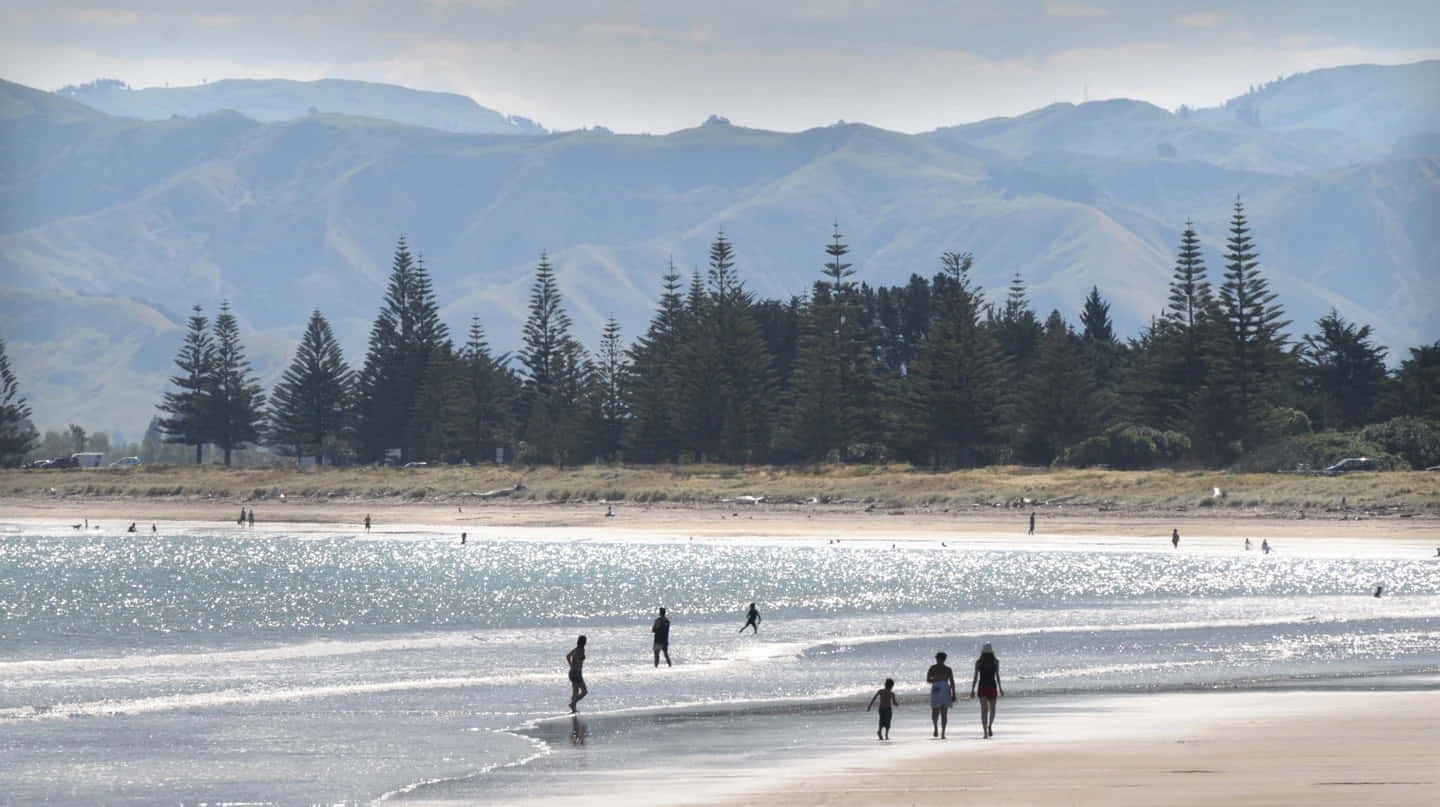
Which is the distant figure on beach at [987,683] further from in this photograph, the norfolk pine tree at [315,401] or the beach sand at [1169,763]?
the norfolk pine tree at [315,401]

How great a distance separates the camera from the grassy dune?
66.1 metres

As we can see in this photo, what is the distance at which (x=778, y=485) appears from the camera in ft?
264

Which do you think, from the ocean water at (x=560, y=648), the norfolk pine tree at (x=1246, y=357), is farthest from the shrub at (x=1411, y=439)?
the ocean water at (x=560, y=648)

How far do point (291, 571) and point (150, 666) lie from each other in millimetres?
25576

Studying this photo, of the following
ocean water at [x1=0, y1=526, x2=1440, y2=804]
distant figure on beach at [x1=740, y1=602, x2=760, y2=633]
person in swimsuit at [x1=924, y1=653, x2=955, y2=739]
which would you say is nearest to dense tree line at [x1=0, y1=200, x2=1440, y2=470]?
ocean water at [x1=0, y1=526, x2=1440, y2=804]

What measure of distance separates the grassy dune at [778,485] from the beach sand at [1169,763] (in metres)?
41.8

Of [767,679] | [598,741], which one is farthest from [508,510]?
[598,741]

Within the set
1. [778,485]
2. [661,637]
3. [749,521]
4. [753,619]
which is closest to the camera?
[661,637]

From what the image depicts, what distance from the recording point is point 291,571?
57938 millimetres

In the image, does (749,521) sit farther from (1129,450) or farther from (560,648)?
(560,648)

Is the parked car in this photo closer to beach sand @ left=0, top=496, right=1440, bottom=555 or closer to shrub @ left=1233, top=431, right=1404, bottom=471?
shrub @ left=1233, top=431, right=1404, bottom=471

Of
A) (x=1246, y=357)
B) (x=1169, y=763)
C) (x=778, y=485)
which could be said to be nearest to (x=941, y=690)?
(x=1169, y=763)

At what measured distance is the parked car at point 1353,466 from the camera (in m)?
72.4

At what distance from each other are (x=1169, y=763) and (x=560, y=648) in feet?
56.8
